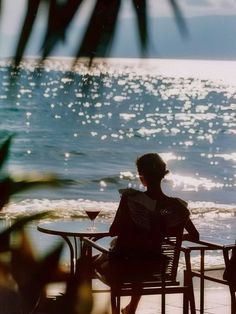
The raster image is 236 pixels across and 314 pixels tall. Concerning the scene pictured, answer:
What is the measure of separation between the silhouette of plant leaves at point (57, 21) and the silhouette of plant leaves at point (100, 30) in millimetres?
31

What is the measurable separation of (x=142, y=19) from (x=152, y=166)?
2523 mm

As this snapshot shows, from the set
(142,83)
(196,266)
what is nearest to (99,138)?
(196,266)

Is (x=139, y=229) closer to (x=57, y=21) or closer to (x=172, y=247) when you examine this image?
(x=172, y=247)

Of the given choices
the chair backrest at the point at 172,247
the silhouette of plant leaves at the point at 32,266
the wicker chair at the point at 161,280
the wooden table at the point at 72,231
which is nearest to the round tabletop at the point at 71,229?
the wooden table at the point at 72,231

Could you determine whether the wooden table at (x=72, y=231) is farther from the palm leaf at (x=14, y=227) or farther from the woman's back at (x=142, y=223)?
the palm leaf at (x=14, y=227)

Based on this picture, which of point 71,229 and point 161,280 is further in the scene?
point 71,229

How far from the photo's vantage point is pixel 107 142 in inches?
1649

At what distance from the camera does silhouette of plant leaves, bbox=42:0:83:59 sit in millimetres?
1011

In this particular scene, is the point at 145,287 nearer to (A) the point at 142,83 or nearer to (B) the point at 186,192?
(B) the point at 186,192

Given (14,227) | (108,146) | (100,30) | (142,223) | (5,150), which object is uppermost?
(108,146)

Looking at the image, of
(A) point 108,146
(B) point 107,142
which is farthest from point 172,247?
(B) point 107,142

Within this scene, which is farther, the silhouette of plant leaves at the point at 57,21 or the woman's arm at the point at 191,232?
the woman's arm at the point at 191,232

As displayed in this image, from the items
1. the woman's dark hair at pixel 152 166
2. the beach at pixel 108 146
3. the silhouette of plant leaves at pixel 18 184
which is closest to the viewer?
the silhouette of plant leaves at pixel 18 184

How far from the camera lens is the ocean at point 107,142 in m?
1.08
